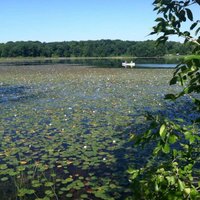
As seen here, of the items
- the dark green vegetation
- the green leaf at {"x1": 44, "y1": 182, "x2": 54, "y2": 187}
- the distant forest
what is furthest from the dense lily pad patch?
the distant forest

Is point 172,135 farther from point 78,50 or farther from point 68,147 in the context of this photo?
point 78,50

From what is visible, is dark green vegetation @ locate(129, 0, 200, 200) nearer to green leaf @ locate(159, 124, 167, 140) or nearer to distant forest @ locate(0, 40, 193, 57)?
green leaf @ locate(159, 124, 167, 140)

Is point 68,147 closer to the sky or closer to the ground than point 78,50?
closer to the ground

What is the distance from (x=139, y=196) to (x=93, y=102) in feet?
37.4

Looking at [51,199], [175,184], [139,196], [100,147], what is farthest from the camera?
[100,147]

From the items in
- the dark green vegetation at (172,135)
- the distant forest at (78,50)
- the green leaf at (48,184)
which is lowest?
the green leaf at (48,184)

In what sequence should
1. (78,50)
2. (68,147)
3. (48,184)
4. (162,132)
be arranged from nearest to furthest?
(162,132), (48,184), (68,147), (78,50)

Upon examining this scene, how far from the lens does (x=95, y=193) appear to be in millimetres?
4742

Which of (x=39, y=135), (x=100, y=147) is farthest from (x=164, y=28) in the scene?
(x=39, y=135)

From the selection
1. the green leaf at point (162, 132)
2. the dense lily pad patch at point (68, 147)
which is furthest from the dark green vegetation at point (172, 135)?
the dense lily pad patch at point (68, 147)

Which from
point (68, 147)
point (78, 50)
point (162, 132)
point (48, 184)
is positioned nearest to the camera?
point (162, 132)

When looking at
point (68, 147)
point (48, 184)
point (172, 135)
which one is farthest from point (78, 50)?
point (172, 135)

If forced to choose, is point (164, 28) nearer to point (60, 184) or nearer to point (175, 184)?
point (175, 184)

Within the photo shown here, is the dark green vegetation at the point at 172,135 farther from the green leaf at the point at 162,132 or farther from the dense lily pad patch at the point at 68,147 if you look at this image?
the dense lily pad patch at the point at 68,147
